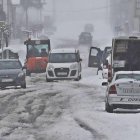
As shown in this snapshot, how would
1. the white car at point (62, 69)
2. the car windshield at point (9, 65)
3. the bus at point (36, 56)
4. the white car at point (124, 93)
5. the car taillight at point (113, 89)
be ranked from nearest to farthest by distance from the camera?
the white car at point (124, 93), the car taillight at point (113, 89), the car windshield at point (9, 65), the white car at point (62, 69), the bus at point (36, 56)

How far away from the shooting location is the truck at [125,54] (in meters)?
25.2

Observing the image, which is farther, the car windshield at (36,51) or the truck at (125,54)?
the car windshield at (36,51)

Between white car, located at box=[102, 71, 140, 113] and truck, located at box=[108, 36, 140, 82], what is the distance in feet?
22.0

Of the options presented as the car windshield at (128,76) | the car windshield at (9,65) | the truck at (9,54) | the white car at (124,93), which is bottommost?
the truck at (9,54)

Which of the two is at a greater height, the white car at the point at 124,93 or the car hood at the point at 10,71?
the white car at the point at 124,93

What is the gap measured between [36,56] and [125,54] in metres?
17.8

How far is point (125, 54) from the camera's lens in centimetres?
2569

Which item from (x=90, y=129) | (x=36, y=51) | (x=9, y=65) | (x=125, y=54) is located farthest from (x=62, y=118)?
(x=36, y=51)

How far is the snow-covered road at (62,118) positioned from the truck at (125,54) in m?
1.44

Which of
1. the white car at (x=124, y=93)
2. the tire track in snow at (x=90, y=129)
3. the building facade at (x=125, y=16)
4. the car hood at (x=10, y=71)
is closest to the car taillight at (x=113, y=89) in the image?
the white car at (x=124, y=93)

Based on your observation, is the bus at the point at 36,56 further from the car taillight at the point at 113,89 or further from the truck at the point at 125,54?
the car taillight at the point at 113,89

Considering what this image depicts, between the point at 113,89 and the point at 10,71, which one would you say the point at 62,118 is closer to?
the point at 113,89

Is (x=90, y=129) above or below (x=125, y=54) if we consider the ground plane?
below

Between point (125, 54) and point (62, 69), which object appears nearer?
point (125, 54)
